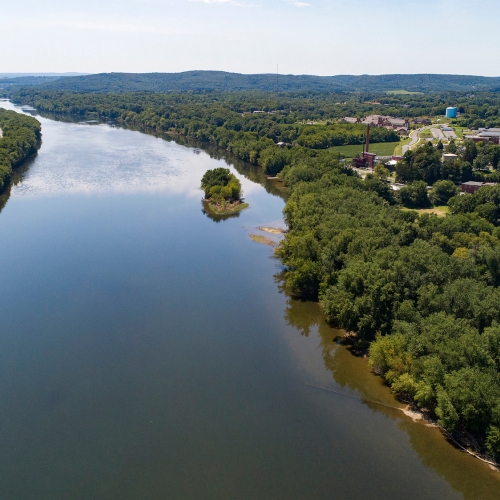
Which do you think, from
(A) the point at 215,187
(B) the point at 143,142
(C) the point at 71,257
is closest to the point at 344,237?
(C) the point at 71,257

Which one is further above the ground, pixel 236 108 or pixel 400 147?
pixel 236 108

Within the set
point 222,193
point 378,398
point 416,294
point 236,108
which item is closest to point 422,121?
point 236,108

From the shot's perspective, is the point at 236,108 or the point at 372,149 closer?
the point at 372,149

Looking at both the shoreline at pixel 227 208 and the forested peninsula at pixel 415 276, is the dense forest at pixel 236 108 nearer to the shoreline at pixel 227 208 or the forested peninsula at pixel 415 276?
the forested peninsula at pixel 415 276

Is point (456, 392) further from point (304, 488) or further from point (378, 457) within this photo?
point (304, 488)

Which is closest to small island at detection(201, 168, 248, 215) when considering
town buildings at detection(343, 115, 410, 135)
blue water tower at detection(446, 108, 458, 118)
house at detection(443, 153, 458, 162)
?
house at detection(443, 153, 458, 162)

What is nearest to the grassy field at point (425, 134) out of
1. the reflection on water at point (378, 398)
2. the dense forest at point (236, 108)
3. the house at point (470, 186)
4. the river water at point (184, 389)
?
the dense forest at point (236, 108)

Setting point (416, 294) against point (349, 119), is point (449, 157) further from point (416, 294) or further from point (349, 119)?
point (349, 119)
